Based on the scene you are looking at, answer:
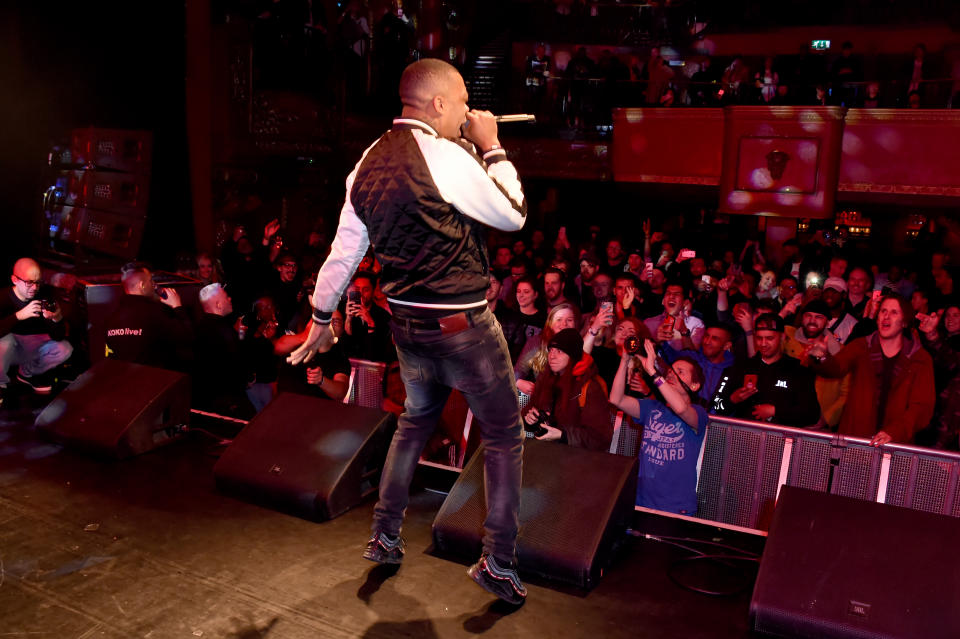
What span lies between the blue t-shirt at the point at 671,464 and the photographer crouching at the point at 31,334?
3.54 metres

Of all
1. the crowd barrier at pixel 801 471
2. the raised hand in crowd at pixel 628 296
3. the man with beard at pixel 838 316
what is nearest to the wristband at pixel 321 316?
the crowd barrier at pixel 801 471

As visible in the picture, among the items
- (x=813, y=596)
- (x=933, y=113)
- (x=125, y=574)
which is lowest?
(x=125, y=574)

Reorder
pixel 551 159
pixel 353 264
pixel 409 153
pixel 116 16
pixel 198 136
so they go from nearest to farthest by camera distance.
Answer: pixel 409 153
pixel 353 264
pixel 116 16
pixel 198 136
pixel 551 159

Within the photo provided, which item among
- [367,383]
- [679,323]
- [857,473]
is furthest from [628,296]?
[857,473]

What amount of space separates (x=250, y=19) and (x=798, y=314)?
22.3 feet

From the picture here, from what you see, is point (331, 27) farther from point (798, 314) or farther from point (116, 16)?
point (798, 314)

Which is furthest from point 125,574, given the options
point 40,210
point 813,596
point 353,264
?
point 40,210

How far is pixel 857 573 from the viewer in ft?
7.30

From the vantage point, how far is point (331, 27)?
1071 cm

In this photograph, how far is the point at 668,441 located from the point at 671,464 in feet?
0.31

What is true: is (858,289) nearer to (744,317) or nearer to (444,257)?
(744,317)

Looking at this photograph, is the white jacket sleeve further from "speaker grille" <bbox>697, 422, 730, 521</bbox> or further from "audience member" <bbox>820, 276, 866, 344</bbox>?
"audience member" <bbox>820, 276, 866, 344</bbox>

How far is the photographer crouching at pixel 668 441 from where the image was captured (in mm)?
3176

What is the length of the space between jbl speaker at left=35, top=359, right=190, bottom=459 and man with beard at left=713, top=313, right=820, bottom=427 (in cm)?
267
